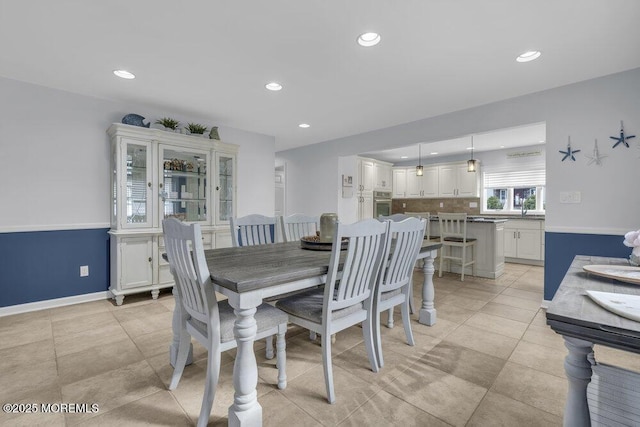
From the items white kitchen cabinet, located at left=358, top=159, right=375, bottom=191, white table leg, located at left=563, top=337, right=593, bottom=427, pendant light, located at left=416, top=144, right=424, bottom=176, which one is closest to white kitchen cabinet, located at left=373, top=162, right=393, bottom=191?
white kitchen cabinet, located at left=358, top=159, right=375, bottom=191

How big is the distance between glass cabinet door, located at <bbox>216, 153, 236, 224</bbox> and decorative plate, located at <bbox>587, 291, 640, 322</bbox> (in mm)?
3804

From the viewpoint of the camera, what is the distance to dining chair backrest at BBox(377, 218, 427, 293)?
1.89 metres

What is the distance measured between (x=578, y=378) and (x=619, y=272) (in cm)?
68

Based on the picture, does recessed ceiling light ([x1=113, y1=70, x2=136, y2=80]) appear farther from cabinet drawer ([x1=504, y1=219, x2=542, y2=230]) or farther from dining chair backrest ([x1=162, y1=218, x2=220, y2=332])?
cabinet drawer ([x1=504, y1=219, x2=542, y2=230])

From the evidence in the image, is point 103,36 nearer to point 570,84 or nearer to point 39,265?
point 39,265

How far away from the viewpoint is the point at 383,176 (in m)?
6.73

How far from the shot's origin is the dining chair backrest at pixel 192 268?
136cm

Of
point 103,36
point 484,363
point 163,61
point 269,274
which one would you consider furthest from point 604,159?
point 103,36

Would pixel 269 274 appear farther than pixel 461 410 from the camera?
No

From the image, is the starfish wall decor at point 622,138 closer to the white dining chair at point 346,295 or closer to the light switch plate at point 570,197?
the light switch plate at point 570,197

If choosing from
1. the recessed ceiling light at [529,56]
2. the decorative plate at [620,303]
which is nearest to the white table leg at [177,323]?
the decorative plate at [620,303]

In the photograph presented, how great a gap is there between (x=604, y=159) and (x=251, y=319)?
11.7 ft

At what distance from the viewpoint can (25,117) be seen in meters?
2.92

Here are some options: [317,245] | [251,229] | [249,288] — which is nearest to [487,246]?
[317,245]
